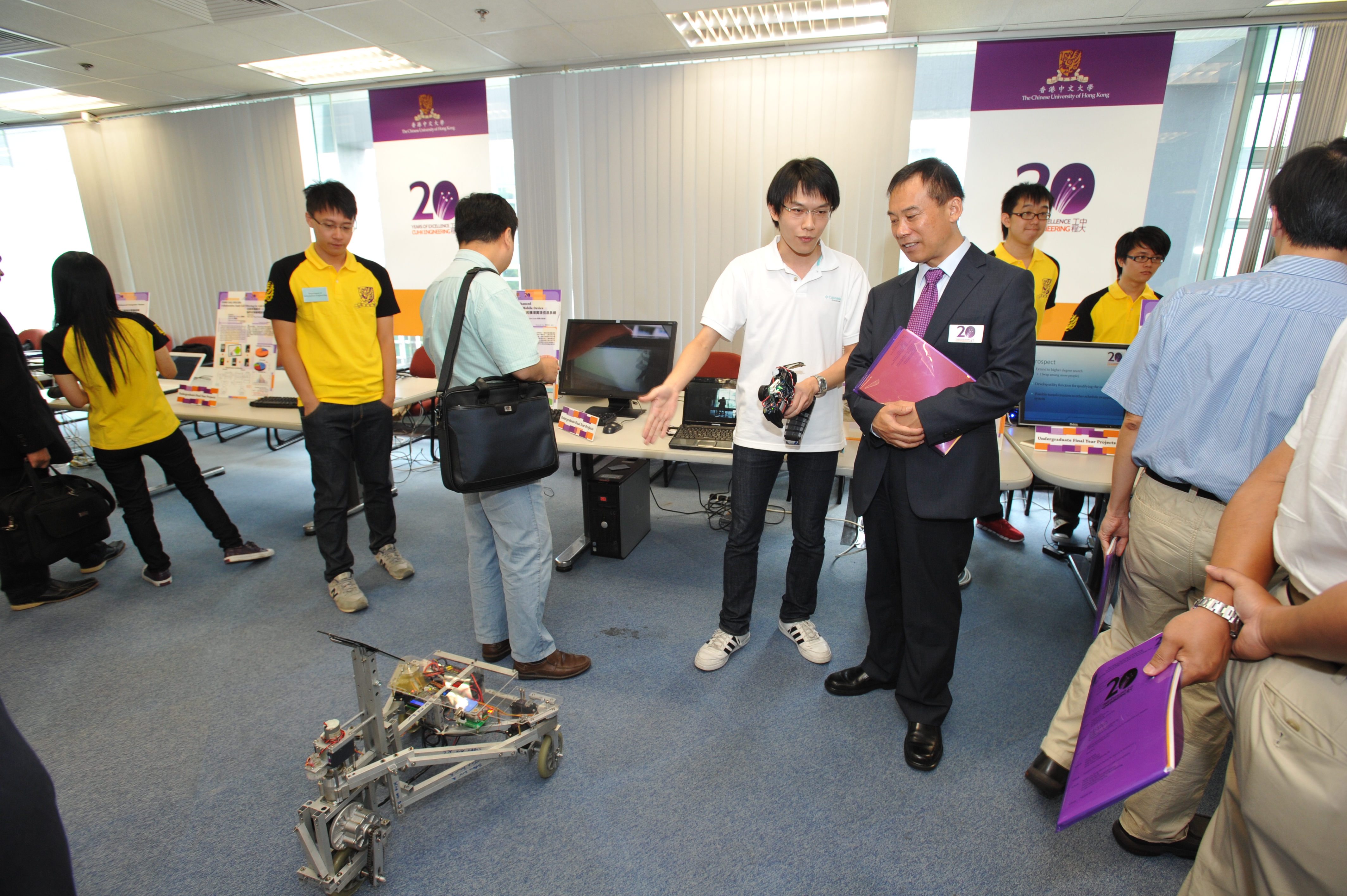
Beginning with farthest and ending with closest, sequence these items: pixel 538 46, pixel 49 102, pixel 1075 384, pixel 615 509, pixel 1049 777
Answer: pixel 49 102 < pixel 538 46 < pixel 615 509 < pixel 1075 384 < pixel 1049 777

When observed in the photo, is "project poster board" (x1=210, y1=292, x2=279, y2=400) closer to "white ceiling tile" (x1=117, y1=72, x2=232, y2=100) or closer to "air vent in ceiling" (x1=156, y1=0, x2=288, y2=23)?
"air vent in ceiling" (x1=156, y1=0, x2=288, y2=23)

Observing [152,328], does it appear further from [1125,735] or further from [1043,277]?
[1043,277]

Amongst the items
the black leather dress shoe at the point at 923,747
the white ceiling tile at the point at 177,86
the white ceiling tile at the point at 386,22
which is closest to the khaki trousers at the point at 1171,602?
the black leather dress shoe at the point at 923,747

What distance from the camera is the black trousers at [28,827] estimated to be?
0.65 metres

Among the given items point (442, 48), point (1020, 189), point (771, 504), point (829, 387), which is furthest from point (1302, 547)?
point (442, 48)

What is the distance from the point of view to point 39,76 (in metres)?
4.87

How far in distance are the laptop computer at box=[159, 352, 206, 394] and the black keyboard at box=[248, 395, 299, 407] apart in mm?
793

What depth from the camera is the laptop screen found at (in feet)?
8.71

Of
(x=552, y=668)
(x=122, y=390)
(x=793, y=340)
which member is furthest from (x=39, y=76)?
(x=793, y=340)

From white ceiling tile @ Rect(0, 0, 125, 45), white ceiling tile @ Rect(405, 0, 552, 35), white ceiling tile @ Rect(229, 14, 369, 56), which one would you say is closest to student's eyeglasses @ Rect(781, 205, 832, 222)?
white ceiling tile @ Rect(405, 0, 552, 35)

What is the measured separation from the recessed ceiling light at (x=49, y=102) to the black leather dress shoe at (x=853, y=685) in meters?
7.63

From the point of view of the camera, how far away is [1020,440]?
2387 mm

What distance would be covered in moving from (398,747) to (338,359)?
1.63 meters

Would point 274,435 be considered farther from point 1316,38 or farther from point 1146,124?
point 1316,38
